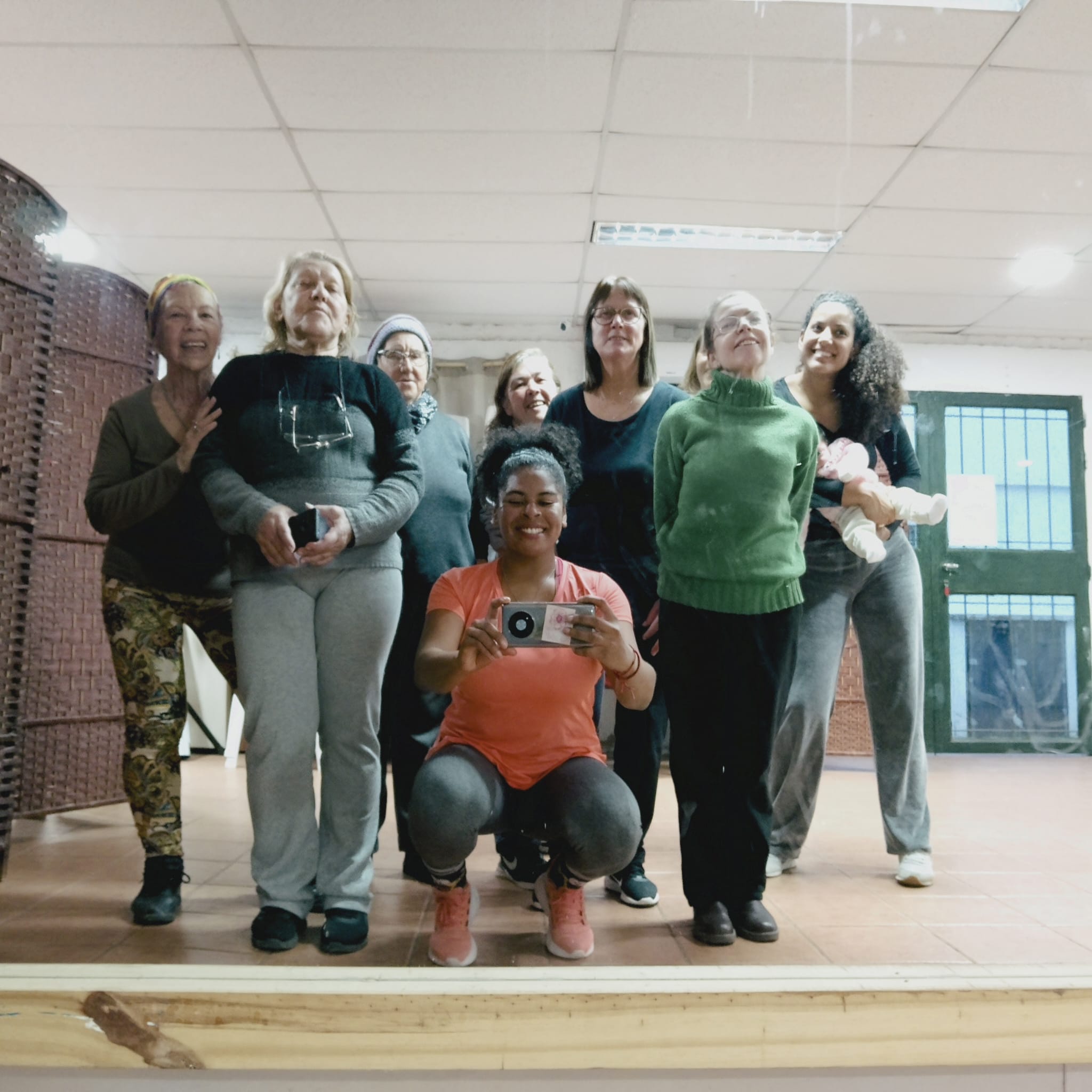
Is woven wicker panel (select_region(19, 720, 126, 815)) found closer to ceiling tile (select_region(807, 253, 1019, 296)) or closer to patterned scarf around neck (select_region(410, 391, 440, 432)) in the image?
patterned scarf around neck (select_region(410, 391, 440, 432))

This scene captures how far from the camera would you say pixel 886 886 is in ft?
5.89

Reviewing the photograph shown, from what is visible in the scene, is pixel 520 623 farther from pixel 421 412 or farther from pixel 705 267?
pixel 705 267

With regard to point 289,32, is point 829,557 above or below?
below

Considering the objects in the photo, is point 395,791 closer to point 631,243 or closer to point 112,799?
point 112,799

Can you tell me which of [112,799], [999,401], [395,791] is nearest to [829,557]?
[999,401]

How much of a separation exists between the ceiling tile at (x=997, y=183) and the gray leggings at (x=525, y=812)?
104 centimetres

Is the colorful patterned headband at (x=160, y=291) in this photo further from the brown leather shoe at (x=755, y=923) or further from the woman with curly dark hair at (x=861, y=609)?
the brown leather shoe at (x=755, y=923)

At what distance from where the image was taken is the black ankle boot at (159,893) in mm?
1532

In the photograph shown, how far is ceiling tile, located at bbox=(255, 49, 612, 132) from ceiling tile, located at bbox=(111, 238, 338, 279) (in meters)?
0.17

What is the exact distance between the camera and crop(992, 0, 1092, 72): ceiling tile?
137cm

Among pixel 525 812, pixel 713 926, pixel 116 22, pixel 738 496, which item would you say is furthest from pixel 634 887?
pixel 116 22

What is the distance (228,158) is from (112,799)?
3.99ft

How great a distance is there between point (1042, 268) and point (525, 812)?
1199mm

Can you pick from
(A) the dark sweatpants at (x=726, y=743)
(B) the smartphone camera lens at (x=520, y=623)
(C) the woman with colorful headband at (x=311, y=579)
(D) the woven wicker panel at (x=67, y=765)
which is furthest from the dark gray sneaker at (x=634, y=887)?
(D) the woven wicker panel at (x=67, y=765)
